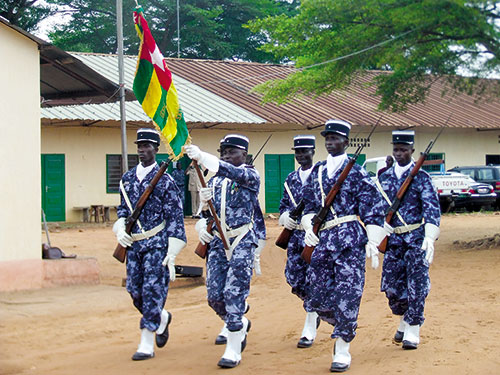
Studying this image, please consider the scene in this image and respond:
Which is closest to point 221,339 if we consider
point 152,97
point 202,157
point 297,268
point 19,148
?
point 297,268

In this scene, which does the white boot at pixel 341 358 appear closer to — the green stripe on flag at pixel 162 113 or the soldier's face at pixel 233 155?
the soldier's face at pixel 233 155

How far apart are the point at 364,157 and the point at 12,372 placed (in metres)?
24.2

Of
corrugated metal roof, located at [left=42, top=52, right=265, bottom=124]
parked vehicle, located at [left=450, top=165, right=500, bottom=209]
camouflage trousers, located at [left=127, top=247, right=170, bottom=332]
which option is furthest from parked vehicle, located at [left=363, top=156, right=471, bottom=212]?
camouflage trousers, located at [left=127, top=247, right=170, bottom=332]

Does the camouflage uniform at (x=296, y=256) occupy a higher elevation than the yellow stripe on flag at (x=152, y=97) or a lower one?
lower

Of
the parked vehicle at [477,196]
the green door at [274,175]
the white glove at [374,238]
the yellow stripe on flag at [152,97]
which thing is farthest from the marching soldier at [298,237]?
the green door at [274,175]

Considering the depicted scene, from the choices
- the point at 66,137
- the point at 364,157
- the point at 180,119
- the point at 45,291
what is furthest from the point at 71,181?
the point at 180,119

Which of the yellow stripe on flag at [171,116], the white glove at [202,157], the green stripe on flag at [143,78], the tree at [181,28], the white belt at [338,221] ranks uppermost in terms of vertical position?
the tree at [181,28]

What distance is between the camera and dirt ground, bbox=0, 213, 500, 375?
705 cm

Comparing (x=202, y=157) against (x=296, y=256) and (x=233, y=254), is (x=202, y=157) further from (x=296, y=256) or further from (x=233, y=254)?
(x=296, y=256)

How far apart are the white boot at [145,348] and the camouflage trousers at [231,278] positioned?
67 cm

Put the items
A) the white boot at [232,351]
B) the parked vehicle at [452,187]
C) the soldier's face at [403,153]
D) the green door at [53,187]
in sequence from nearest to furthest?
the white boot at [232,351] < the soldier's face at [403,153] < the green door at [53,187] < the parked vehicle at [452,187]

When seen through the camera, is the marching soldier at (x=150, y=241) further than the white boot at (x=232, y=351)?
Yes

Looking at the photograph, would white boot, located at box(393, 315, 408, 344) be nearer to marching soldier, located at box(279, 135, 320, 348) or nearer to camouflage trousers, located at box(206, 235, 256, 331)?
marching soldier, located at box(279, 135, 320, 348)

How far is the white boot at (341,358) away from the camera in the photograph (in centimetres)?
668
